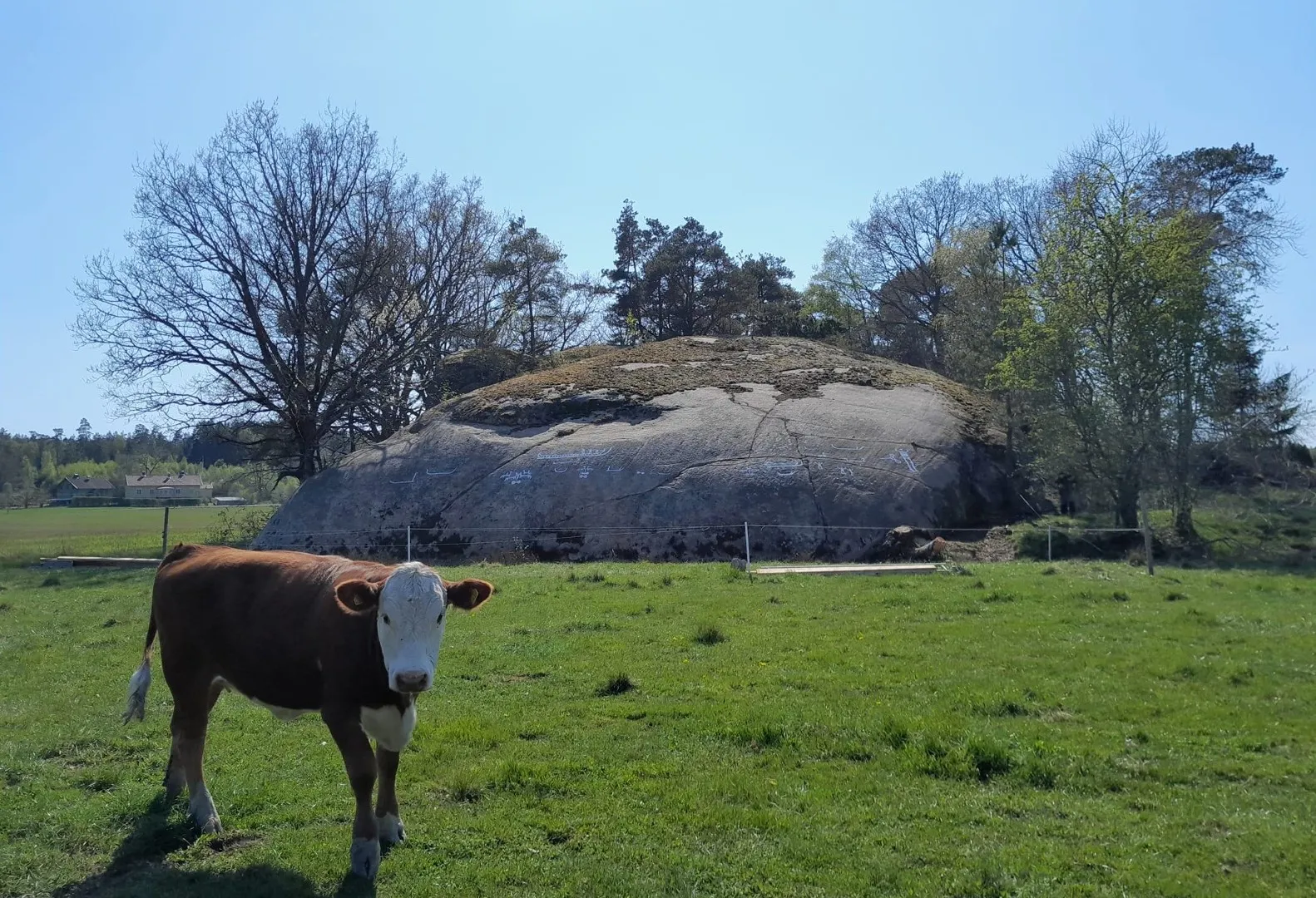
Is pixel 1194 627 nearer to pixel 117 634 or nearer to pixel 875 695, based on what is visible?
pixel 875 695

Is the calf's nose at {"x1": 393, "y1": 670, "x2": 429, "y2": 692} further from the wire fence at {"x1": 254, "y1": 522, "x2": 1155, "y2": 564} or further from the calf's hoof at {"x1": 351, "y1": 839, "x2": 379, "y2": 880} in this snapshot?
the wire fence at {"x1": 254, "y1": 522, "x2": 1155, "y2": 564}

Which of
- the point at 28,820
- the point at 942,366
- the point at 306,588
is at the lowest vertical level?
the point at 28,820

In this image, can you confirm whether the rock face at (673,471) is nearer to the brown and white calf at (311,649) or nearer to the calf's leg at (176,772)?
the calf's leg at (176,772)

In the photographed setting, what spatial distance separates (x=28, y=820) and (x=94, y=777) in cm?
87

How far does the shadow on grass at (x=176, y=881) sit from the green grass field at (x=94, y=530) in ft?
82.8

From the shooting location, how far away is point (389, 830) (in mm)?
5758

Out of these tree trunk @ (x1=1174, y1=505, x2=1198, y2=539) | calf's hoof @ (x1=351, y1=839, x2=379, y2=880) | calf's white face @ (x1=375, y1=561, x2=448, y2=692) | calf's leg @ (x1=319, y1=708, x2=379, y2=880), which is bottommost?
calf's hoof @ (x1=351, y1=839, x2=379, y2=880)

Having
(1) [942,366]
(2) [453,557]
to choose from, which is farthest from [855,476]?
(1) [942,366]

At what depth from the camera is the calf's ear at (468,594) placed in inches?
225

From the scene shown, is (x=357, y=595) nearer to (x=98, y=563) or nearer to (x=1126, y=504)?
(x=1126, y=504)

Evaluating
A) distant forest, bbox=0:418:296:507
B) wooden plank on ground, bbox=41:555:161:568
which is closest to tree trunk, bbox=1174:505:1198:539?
wooden plank on ground, bbox=41:555:161:568

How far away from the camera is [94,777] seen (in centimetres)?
718

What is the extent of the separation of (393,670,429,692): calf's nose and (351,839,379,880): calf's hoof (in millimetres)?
983

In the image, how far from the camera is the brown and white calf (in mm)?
5297
